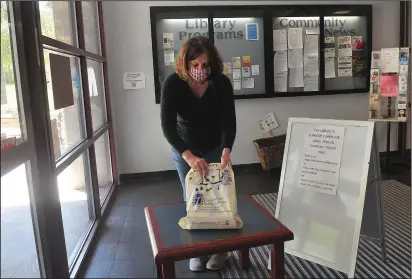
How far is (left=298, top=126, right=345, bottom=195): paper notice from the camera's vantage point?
1.88m

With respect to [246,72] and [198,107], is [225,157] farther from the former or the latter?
[246,72]

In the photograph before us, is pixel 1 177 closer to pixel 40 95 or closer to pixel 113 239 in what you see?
pixel 40 95

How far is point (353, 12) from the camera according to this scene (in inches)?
157

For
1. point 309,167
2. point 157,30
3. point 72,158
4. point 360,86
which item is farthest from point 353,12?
point 72,158

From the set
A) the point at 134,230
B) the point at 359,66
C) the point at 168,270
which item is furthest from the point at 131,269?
the point at 359,66

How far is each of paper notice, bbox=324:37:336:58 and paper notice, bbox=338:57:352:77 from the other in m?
0.12

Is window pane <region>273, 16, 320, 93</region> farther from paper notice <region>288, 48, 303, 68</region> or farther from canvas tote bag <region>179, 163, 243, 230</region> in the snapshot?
canvas tote bag <region>179, 163, 243, 230</region>

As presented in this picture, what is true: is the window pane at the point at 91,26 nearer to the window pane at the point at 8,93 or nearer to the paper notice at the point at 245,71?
the paper notice at the point at 245,71

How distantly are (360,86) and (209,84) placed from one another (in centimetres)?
299

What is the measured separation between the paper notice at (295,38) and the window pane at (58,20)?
7.66 feet

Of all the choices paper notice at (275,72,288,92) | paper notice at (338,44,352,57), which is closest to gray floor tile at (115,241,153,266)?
paper notice at (275,72,288,92)

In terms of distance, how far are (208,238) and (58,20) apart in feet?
5.51

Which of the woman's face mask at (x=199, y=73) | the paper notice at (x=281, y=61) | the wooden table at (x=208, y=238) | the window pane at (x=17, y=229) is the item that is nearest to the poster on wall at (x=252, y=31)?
the paper notice at (x=281, y=61)

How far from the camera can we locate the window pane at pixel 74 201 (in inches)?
85.6
